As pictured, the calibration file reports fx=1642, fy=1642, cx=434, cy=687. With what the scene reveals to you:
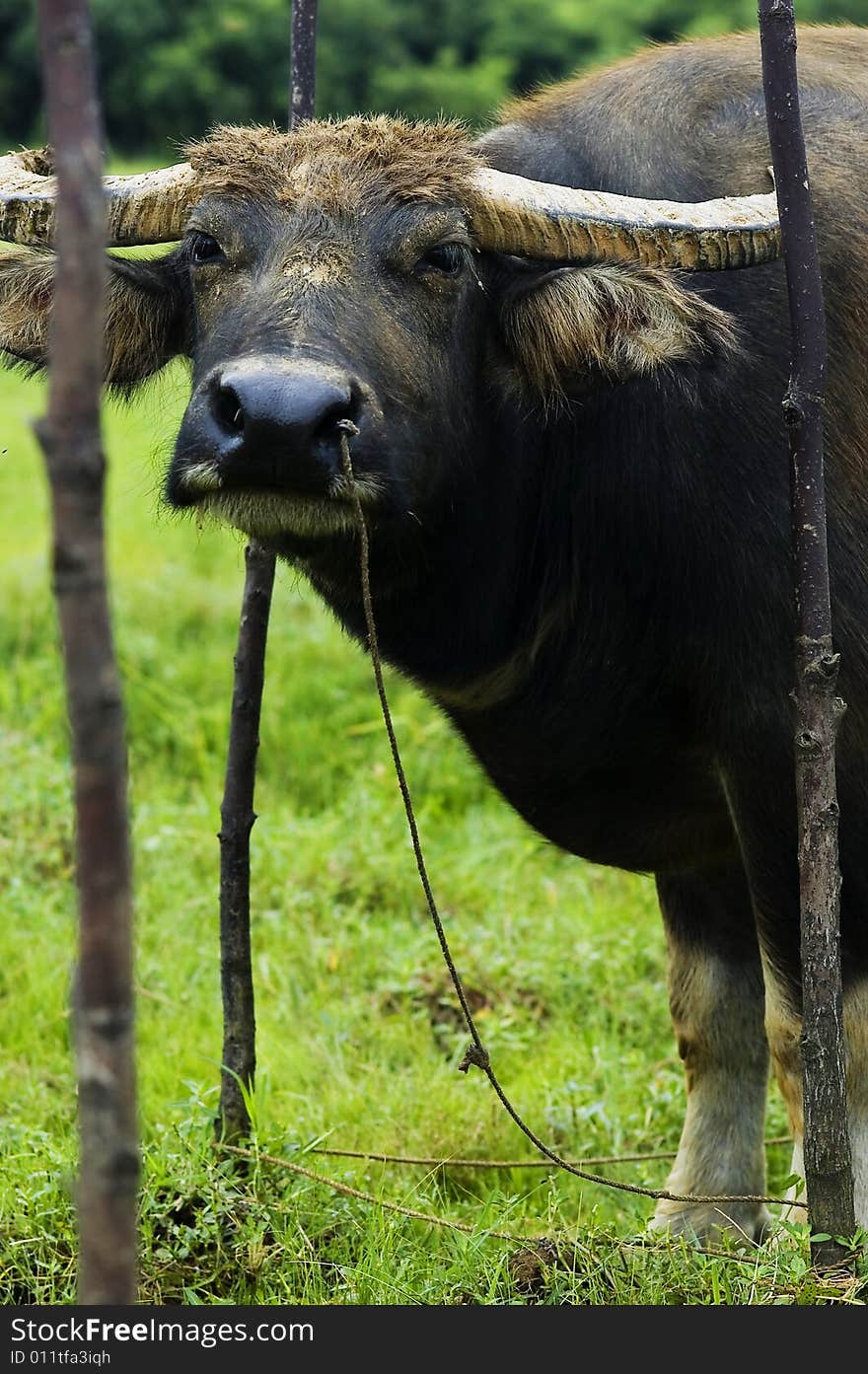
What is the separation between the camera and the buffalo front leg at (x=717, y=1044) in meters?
3.98

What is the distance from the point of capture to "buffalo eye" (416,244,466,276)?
3.00 meters

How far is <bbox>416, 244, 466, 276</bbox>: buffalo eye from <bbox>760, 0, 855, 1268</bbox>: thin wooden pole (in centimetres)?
63

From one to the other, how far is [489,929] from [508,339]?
7.88 ft

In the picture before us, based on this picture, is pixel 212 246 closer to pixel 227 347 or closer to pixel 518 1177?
pixel 227 347

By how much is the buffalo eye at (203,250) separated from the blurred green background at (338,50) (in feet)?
39.3

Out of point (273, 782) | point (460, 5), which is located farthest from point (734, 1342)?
point (460, 5)

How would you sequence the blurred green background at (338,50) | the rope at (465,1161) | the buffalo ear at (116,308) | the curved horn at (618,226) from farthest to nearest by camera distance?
the blurred green background at (338,50), the rope at (465,1161), the buffalo ear at (116,308), the curved horn at (618,226)

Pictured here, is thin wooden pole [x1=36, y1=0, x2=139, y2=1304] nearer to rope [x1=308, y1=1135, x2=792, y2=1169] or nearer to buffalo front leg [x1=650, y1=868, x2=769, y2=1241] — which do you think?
rope [x1=308, y1=1135, x2=792, y2=1169]

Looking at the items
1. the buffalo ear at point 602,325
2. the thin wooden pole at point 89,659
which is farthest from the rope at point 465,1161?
the thin wooden pole at point 89,659

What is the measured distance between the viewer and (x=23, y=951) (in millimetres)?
4789

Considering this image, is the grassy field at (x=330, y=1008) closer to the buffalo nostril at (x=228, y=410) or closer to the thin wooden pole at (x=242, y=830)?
the thin wooden pole at (x=242, y=830)

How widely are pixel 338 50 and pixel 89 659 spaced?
23.4m

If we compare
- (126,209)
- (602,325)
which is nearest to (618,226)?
(602,325)

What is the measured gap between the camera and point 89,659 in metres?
1.43
